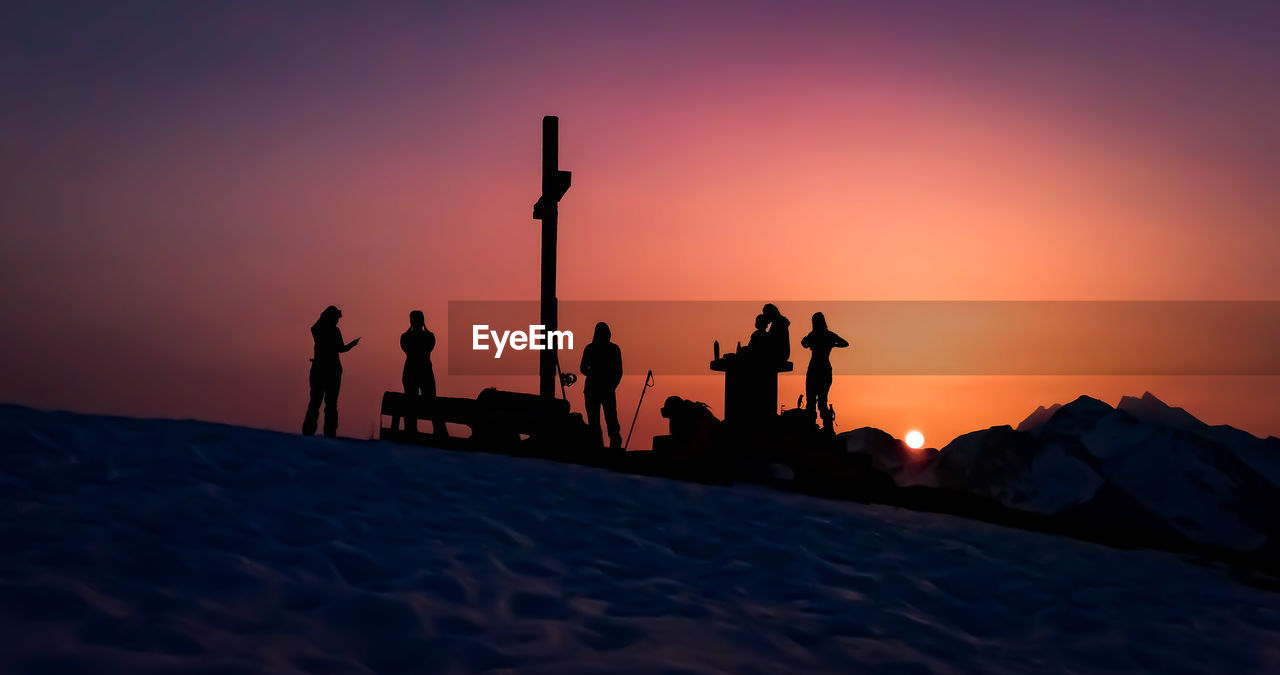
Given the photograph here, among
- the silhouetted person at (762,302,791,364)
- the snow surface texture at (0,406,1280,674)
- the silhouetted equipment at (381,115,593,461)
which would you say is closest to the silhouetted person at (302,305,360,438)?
the silhouetted equipment at (381,115,593,461)

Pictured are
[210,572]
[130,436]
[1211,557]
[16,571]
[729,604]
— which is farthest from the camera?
[1211,557]

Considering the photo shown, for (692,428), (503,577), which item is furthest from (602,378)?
(503,577)

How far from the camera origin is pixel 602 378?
14484 millimetres

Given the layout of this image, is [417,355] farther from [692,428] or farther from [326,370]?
[692,428]

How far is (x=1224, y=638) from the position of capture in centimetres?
774

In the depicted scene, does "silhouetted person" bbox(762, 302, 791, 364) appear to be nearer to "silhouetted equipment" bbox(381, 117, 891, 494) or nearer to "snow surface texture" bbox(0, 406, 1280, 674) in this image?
"silhouetted equipment" bbox(381, 117, 891, 494)

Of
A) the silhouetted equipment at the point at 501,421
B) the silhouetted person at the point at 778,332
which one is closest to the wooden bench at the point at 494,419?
the silhouetted equipment at the point at 501,421

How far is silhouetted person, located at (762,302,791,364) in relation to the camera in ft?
46.6

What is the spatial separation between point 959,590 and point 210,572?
597 centimetres

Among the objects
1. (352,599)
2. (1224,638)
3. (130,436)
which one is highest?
(130,436)

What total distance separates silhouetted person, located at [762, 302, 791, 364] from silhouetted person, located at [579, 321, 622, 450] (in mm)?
2317

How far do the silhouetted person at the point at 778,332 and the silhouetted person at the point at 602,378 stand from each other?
7.60ft

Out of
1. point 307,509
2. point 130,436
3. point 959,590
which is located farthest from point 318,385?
point 959,590

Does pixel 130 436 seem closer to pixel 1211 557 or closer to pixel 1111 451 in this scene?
pixel 1211 557
